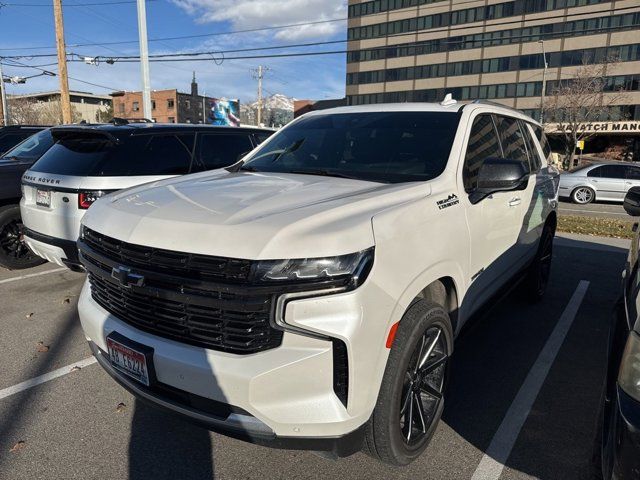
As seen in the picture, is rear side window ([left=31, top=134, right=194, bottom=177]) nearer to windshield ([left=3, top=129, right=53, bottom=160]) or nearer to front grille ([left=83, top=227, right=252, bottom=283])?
windshield ([left=3, top=129, right=53, bottom=160])

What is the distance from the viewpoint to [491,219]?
3312 millimetres

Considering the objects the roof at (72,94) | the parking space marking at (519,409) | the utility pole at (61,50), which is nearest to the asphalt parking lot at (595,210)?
the parking space marking at (519,409)

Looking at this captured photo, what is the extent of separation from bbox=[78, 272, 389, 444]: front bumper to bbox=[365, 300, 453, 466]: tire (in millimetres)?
114

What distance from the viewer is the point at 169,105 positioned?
77500mm

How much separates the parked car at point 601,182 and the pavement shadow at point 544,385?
506 inches

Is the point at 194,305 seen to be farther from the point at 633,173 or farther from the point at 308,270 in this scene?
the point at 633,173

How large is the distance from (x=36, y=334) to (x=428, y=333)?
3.59 m

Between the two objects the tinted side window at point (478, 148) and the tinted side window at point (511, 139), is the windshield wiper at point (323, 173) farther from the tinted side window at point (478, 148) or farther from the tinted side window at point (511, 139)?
the tinted side window at point (511, 139)

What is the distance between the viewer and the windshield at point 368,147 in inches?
123

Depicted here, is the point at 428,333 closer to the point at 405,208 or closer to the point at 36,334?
the point at 405,208

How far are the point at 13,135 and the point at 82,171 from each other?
7059mm

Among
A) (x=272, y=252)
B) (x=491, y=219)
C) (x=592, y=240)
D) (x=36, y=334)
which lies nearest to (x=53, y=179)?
(x=36, y=334)

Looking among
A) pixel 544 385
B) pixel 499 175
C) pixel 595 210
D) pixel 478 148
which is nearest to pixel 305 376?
pixel 499 175

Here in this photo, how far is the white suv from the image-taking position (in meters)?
1.96
